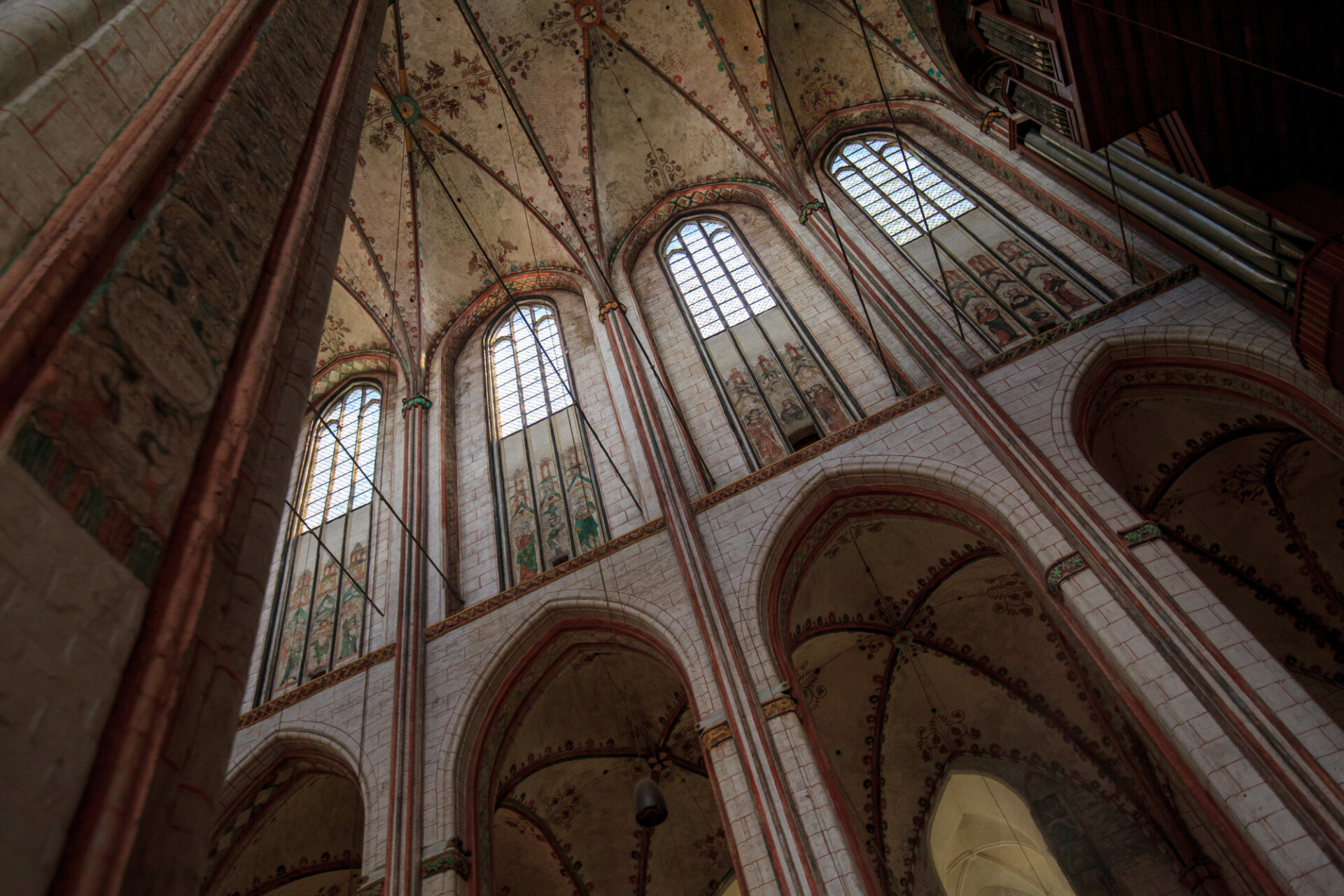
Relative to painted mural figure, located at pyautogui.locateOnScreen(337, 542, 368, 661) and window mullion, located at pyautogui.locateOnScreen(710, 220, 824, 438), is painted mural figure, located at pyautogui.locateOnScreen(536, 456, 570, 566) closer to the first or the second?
painted mural figure, located at pyautogui.locateOnScreen(337, 542, 368, 661)

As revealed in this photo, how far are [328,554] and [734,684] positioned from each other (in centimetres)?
636

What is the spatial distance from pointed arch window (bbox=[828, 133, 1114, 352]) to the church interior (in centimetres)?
7

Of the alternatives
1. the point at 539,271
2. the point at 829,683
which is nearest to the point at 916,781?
the point at 829,683

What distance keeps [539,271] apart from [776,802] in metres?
9.59

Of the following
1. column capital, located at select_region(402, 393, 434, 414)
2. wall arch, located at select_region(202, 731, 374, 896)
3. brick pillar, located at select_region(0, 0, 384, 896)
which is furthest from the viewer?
column capital, located at select_region(402, 393, 434, 414)

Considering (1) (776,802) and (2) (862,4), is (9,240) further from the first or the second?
(2) (862,4)

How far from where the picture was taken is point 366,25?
532 cm

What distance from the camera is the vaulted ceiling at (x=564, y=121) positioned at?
1244cm

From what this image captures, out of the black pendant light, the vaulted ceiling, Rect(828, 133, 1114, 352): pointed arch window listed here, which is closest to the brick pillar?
the black pendant light

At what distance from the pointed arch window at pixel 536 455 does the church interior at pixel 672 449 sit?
0.23 feet

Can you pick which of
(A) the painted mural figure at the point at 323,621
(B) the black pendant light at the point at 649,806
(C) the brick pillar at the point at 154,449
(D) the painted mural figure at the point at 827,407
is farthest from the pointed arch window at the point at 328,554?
(C) the brick pillar at the point at 154,449

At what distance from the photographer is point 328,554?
1071 cm

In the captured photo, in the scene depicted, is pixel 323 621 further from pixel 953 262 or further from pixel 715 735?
pixel 953 262

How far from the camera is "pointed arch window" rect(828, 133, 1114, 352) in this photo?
865 centimetres
